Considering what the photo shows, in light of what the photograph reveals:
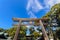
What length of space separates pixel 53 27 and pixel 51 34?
0.87 meters

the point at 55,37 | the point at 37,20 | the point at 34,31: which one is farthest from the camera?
the point at 34,31

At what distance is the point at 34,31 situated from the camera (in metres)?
19.2

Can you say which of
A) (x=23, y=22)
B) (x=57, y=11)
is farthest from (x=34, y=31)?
(x=23, y=22)

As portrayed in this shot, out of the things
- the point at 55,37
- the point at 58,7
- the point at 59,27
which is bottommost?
the point at 55,37

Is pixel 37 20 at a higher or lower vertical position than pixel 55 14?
lower

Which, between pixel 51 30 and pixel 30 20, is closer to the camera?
pixel 30 20

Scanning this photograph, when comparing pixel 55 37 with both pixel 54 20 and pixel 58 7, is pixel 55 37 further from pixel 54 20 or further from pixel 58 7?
pixel 58 7

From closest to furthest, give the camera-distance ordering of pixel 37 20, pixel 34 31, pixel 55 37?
1. pixel 37 20
2. pixel 55 37
3. pixel 34 31

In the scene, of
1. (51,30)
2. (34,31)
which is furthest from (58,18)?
(34,31)

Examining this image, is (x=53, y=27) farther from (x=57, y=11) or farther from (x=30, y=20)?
(x=30, y=20)

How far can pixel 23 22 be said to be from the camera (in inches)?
380

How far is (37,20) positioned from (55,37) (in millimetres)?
6470

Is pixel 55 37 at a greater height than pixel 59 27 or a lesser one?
lesser

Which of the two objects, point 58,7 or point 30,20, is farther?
point 58,7
